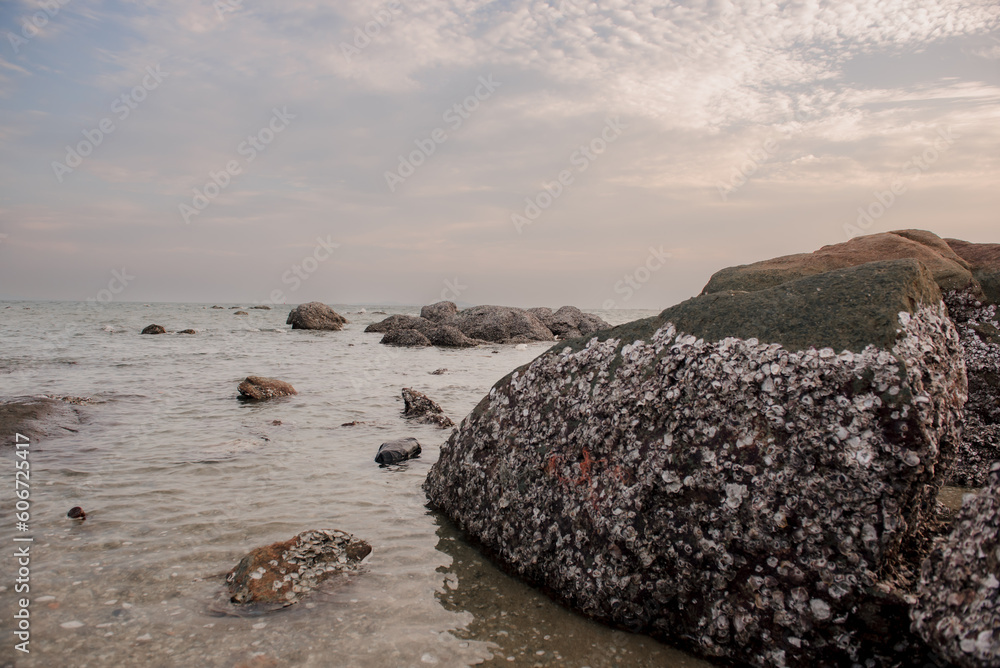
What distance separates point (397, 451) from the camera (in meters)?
6.58

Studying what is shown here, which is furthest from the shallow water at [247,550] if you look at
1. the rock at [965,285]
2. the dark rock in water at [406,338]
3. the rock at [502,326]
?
the rock at [502,326]

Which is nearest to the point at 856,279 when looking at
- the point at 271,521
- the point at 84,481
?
the point at 271,521

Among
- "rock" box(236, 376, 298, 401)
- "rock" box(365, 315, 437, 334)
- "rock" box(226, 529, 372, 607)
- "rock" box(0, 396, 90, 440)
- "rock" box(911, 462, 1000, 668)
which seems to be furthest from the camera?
"rock" box(365, 315, 437, 334)

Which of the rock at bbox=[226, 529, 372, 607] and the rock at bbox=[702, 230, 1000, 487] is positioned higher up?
the rock at bbox=[702, 230, 1000, 487]

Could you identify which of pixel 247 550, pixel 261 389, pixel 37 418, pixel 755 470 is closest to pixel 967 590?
pixel 755 470

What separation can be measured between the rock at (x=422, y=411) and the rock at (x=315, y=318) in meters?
26.0

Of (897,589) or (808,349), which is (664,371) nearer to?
(808,349)

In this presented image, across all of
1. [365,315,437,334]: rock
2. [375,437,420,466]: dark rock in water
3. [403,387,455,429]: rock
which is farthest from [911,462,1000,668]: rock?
[365,315,437,334]: rock

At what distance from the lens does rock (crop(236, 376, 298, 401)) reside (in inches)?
389

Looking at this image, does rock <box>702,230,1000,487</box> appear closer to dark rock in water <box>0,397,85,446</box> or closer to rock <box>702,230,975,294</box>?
rock <box>702,230,975,294</box>

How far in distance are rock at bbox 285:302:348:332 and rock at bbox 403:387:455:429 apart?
26.0 meters

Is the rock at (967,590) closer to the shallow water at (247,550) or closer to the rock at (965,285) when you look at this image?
the shallow water at (247,550)

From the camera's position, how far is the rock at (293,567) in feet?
11.4

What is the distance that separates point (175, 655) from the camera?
2.92 meters
